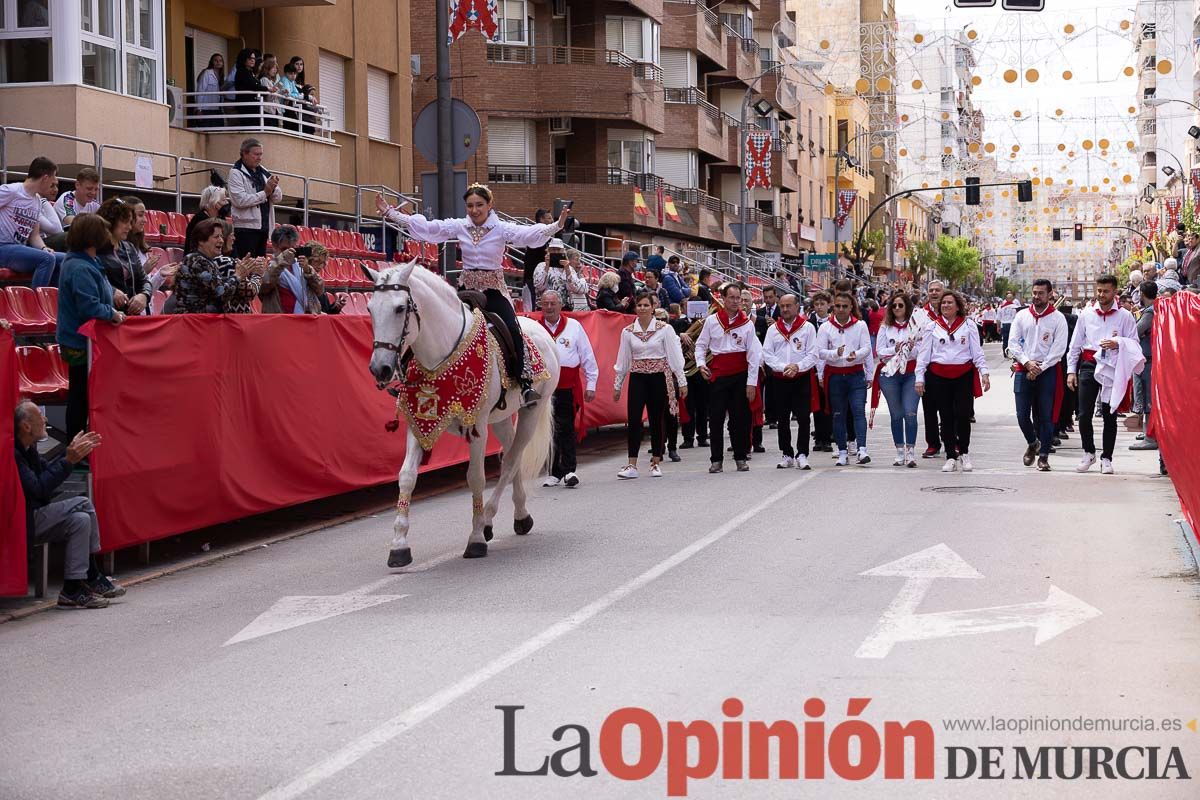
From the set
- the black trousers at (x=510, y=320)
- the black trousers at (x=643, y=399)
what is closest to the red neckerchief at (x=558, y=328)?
the black trousers at (x=643, y=399)

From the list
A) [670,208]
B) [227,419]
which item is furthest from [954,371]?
[670,208]

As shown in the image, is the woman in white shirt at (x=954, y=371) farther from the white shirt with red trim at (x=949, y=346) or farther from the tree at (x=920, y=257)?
the tree at (x=920, y=257)

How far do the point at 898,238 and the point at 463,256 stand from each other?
99.0 meters

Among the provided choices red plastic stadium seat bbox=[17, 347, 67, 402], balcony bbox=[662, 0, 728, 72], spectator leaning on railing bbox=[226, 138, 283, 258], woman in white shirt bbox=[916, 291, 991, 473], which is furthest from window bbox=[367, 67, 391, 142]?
balcony bbox=[662, 0, 728, 72]

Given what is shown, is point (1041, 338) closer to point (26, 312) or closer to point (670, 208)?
point (26, 312)

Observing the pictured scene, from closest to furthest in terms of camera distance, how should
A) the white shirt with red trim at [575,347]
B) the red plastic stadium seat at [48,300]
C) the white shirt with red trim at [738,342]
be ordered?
the red plastic stadium seat at [48,300] → the white shirt with red trim at [575,347] → the white shirt with red trim at [738,342]

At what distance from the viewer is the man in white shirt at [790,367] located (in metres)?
18.3

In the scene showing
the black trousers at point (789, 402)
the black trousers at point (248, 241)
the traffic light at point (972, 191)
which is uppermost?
the traffic light at point (972, 191)

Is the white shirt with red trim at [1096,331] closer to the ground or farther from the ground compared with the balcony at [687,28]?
closer to the ground

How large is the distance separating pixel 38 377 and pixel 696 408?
11.0 metres

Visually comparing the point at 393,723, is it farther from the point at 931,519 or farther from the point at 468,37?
the point at 468,37

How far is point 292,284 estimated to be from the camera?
1500 cm

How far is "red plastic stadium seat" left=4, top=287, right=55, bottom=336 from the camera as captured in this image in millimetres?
12836

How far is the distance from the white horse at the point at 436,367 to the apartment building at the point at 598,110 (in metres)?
28.1
